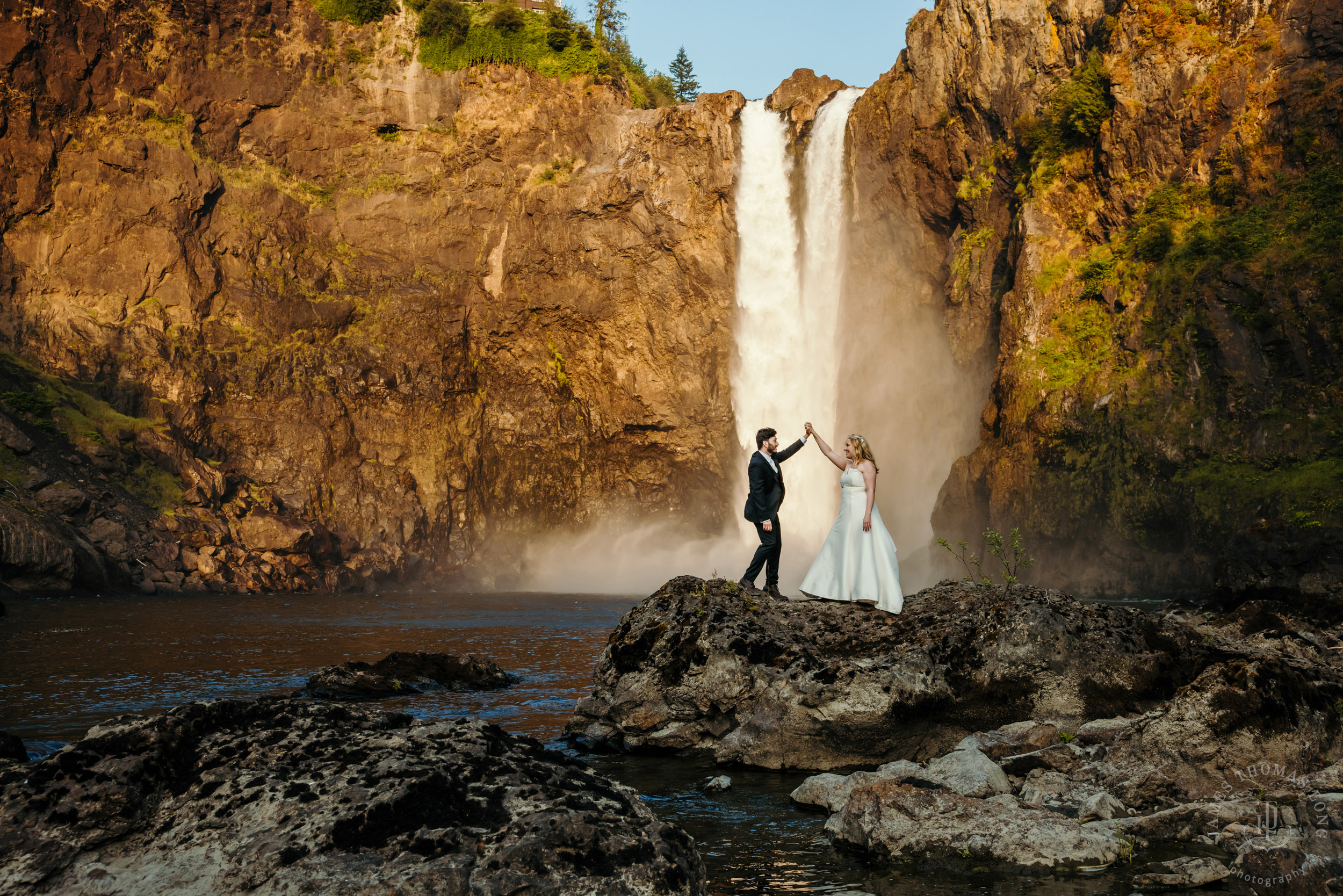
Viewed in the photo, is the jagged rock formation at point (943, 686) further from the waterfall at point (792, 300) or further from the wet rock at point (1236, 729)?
the waterfall at point (792, 300)

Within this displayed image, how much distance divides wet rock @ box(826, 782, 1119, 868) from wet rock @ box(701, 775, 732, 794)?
4.75 feet

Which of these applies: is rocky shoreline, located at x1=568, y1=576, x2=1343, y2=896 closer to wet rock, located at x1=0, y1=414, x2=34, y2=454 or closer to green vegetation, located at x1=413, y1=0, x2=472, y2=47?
wet rock, located at x1=0, y1=414, x2=34, y2=454

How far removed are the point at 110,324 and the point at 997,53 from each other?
134 ft

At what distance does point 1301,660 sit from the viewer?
342 inches

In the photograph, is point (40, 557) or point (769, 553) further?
point (40, 557)

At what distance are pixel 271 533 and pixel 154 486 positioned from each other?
5034 millimetres

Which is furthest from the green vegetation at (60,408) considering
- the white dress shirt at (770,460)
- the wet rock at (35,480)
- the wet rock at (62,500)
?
the white dress shirt at (770,460)

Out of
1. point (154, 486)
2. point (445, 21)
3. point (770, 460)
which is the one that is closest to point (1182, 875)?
point (770, 460)

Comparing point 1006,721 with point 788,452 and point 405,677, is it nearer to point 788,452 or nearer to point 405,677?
point 788,452

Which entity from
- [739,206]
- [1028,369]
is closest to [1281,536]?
[1028,369]

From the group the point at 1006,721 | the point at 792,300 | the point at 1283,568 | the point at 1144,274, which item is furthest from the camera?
the point at 792,300

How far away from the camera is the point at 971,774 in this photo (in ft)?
21.6

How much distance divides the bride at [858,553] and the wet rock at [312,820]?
6.75m

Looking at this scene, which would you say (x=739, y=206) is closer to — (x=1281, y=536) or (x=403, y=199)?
(x=403, y=199)
